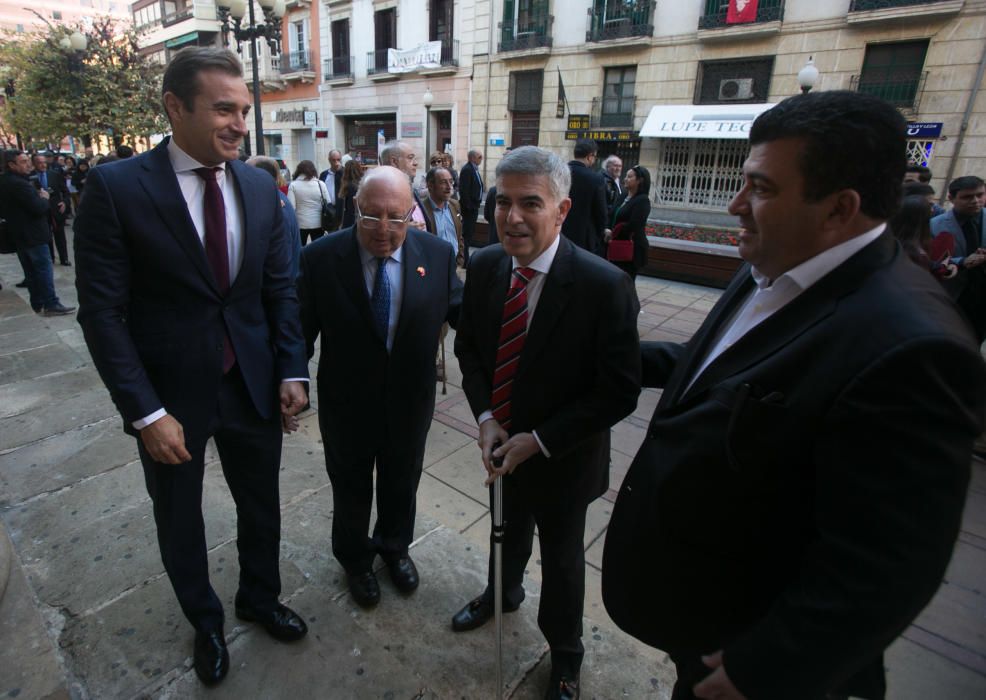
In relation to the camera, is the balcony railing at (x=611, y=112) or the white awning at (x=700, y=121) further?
the balcony railing at (x=611, y=112)

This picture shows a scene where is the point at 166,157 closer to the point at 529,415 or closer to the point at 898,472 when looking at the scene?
the point at 529,415

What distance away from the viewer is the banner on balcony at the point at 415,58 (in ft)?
63.2

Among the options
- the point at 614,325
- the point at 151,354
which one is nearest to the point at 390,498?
the point at 151,354

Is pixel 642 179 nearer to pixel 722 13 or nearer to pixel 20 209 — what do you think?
pixel 20 209

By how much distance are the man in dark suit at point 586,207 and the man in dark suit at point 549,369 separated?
13.0 feet

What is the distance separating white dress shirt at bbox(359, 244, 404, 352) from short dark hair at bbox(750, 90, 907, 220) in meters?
1.45

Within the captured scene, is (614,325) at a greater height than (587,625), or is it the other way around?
(614,325)

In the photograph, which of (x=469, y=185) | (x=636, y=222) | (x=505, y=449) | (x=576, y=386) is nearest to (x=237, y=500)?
(x=505, y=449)

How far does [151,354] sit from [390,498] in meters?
1.11

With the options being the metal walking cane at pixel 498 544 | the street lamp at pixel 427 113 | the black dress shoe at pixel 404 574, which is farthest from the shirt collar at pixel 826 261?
the street lamp at pixel 427 113

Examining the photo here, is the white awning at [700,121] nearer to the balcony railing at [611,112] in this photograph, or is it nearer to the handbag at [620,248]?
the balcony railing at [611,112]

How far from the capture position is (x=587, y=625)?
222cm

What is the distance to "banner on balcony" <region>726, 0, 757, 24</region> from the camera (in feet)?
44.6

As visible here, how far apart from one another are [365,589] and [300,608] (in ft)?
0.93
